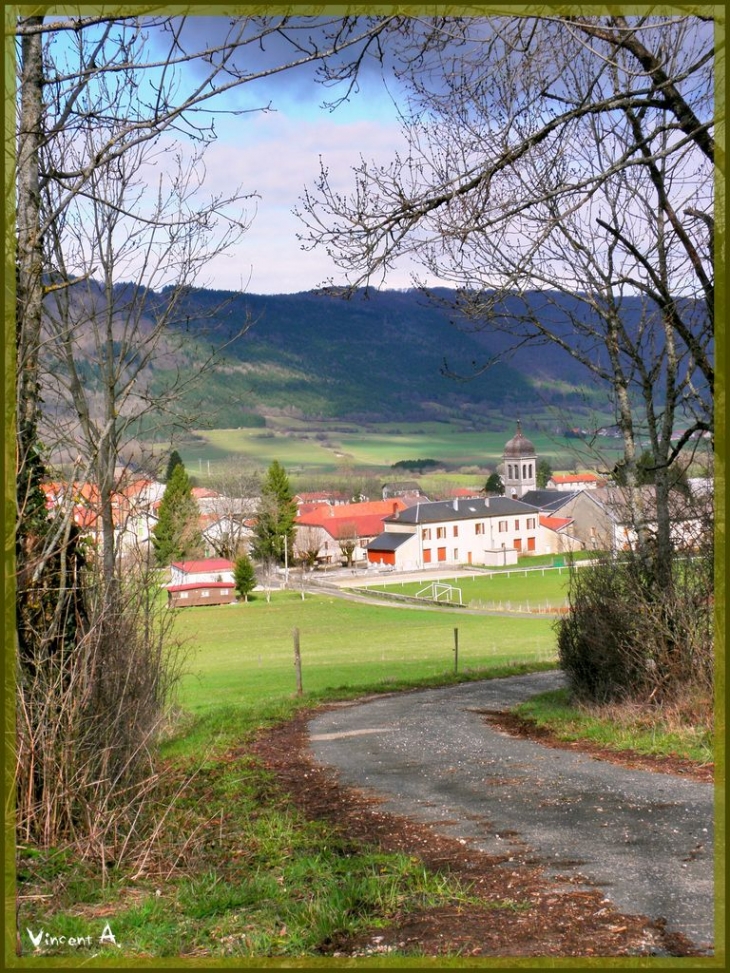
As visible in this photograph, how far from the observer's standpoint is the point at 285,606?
167 ft

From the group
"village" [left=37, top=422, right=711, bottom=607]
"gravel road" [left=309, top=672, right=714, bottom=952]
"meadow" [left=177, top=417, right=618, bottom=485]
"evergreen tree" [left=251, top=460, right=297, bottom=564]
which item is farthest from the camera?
"meadow" [left=177, top=417, right=618, bottom=485]

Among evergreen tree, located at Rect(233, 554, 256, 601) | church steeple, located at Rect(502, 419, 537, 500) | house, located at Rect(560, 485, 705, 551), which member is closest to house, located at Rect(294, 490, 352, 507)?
church steeple, located at Rect(502, 419, 537, 500)

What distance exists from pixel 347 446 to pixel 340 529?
66.5 meters

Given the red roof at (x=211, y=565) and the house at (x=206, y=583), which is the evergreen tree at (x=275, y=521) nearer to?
the red roof at (x=211, y=565)

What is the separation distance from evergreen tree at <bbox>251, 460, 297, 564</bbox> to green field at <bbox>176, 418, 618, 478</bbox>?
4768 centimetres

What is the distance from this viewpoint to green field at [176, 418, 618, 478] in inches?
4872

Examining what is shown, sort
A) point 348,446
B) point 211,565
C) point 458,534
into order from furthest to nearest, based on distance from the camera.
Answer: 1. point 348,446
2. point 458,534
3. point 211,565

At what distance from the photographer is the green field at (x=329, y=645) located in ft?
75.5

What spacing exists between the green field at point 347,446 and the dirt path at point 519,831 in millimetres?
101839

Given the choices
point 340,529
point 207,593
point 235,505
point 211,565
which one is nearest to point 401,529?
point 340,529

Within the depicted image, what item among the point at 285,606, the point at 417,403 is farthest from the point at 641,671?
the point at 417,403

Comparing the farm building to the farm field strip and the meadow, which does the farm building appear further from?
the farm field strip

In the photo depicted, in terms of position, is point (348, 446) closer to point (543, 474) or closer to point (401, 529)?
point (543, 474)

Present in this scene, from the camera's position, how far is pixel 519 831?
5.97 metres
